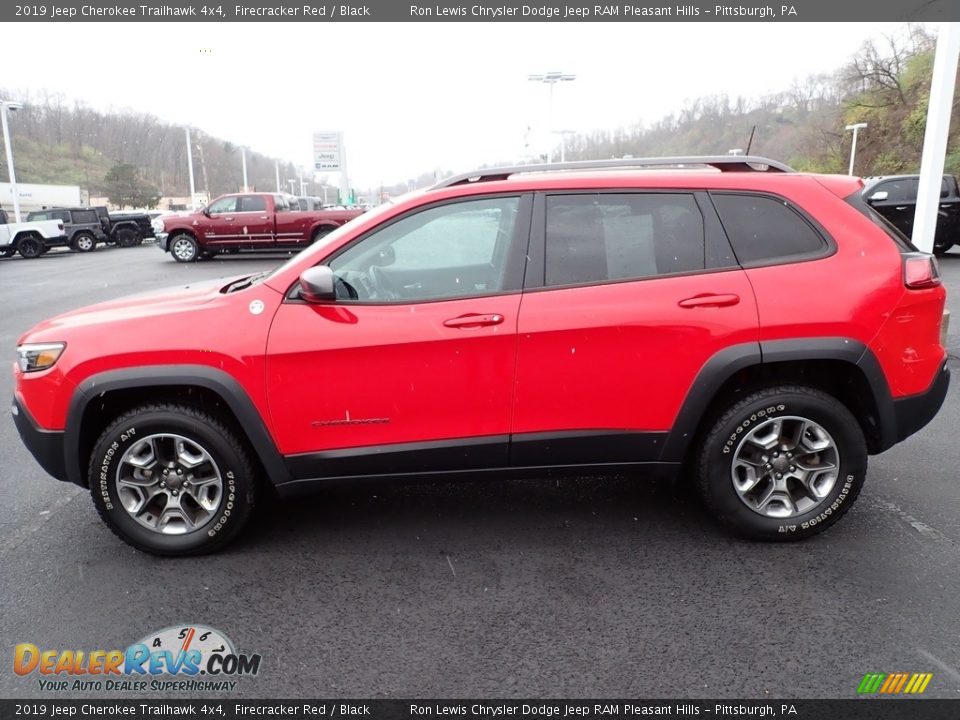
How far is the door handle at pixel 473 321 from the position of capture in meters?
3.12

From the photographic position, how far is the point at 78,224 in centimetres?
2736

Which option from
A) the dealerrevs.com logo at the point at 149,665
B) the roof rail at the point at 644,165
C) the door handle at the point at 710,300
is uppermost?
the roof rail at the point at 644,165

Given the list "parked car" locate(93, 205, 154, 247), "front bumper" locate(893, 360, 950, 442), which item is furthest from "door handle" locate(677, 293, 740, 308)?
"parked car" locate(93, 205, 154, 247)

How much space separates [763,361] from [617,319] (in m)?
0.71

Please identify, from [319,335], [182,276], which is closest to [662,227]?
[319,335]

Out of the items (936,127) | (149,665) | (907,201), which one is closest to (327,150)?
(907,201)

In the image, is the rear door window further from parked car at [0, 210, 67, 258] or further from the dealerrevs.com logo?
parked car at [0, 210, 67, 258]

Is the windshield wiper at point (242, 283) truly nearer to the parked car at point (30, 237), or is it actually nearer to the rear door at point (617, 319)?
the rear door at point (617, 319)

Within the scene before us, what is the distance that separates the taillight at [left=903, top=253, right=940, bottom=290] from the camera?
3229 millimetres

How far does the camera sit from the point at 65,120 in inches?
3863

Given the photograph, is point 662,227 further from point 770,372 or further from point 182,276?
point 182,276

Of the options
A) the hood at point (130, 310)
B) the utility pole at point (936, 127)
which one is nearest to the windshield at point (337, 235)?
the hood at point (130, 310)

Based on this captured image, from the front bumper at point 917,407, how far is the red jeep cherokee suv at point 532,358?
1 cm

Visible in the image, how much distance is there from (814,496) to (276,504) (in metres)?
2.89
